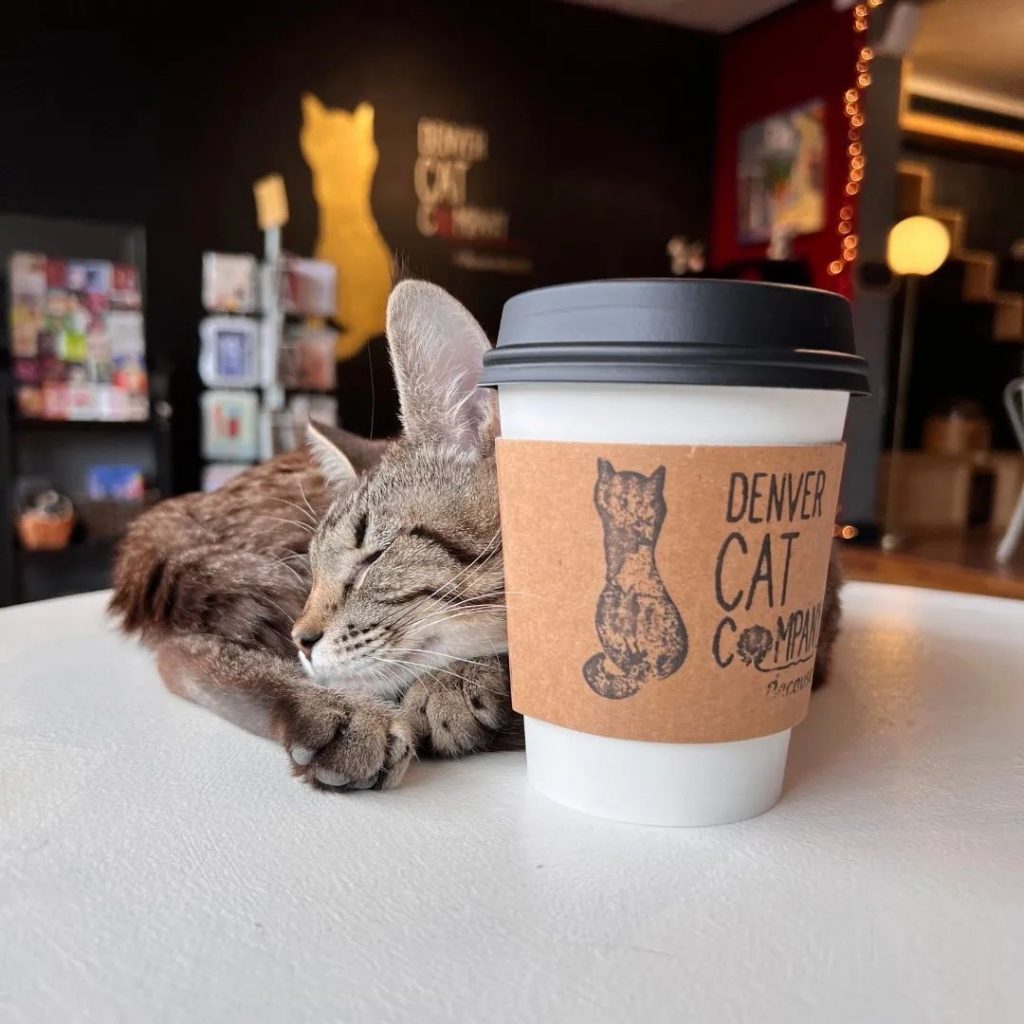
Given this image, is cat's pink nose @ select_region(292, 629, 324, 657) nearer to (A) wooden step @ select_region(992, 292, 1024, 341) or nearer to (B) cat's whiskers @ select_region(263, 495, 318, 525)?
(B) cat's whiskers @ select_region(263, 495, 318, 525)

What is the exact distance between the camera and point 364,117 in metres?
4.14

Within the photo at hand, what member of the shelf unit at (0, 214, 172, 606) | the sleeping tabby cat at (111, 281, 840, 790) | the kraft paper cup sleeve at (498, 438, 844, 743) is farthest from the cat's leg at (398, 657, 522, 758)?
the shelf unit at (0, 214, 172, 606)

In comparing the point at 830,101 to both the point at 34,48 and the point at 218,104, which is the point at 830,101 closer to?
the point at 218,104

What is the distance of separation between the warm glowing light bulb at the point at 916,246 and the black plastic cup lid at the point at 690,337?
15.3 ft

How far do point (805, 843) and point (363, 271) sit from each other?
3971 millimetres

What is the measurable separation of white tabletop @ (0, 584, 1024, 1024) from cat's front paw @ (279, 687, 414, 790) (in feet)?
0.04

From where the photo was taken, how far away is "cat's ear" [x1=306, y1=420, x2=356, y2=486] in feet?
2.76

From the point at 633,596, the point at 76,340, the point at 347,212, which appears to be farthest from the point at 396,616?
the point at 347,212

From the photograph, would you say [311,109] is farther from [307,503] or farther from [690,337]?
[690,337]

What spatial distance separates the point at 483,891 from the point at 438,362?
0.37m

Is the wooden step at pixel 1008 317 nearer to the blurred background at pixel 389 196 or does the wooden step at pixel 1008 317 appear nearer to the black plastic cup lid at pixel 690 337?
the blurred background at pixel 389 196

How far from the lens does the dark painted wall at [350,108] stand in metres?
3.54

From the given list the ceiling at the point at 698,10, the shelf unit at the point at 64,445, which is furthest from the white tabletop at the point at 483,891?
the ceiling at the point at 698,10

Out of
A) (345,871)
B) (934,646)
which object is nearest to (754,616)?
(345,871)
